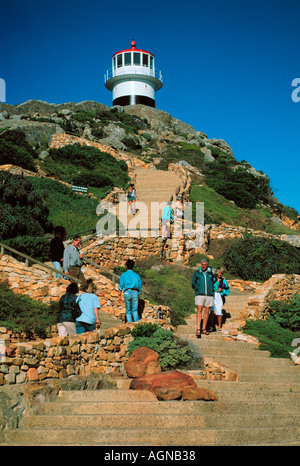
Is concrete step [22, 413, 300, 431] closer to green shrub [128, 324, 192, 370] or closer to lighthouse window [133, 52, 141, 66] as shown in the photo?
green shrub [128, 324, 192, 370]

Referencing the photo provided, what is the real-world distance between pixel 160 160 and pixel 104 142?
4406 mm

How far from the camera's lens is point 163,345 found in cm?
934

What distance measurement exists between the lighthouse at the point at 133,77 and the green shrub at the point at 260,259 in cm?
3728

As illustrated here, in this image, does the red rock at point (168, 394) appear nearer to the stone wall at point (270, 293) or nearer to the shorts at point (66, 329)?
the shorts at point (66, 329)

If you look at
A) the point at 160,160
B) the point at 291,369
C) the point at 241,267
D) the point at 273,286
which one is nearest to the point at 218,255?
the point at 241,267

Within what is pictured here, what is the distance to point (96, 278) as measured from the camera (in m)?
12.9

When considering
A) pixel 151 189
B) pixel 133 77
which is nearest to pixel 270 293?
pixel 151 189

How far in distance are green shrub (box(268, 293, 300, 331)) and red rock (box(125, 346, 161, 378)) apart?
17.9ft

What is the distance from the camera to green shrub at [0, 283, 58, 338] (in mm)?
9188

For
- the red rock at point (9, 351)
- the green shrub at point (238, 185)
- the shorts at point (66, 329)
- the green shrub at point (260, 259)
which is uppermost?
the green shrub at point (238, 185)

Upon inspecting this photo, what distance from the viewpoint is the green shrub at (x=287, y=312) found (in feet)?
43.1

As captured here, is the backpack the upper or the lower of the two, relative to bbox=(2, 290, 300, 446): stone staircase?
upper

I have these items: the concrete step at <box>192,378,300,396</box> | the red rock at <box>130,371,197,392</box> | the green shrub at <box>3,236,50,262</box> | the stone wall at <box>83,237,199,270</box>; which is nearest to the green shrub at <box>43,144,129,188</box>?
the stone wall at <box>83,237,199,270</box>

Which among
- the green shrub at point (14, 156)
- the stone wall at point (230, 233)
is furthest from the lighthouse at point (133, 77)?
the stone wall at point (230, 233)
